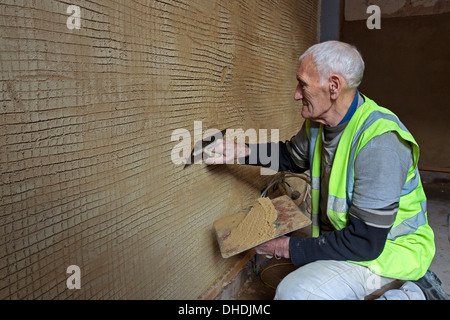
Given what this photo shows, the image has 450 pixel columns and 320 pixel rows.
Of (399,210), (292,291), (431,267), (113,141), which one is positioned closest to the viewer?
(113,141)

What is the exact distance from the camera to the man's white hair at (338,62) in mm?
1288

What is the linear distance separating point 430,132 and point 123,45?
433 centimetres

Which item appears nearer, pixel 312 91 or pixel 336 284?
pixel 336 284

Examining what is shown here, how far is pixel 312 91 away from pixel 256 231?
586mm

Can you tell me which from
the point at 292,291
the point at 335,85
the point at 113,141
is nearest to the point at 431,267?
the point at 292,291

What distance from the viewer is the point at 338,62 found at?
1.29m

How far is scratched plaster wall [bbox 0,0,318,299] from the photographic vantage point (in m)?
0.80

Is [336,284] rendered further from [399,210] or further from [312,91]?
[312,91]

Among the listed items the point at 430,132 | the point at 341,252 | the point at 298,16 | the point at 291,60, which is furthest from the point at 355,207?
the point at 430,132

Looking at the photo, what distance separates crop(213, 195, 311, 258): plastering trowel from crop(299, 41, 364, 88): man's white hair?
56cm

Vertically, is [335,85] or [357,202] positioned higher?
[335,85]

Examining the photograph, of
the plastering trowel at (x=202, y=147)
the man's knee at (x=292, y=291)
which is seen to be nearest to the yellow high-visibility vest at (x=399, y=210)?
the man's knee at (x=292, y=291)

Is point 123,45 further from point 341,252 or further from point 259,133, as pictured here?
point 259,133

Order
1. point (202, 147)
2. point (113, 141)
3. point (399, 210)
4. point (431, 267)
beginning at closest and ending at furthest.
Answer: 1. point (113, 141)
2. point (399, 210)
3. point (202, 147)
4. point (431, 267)
